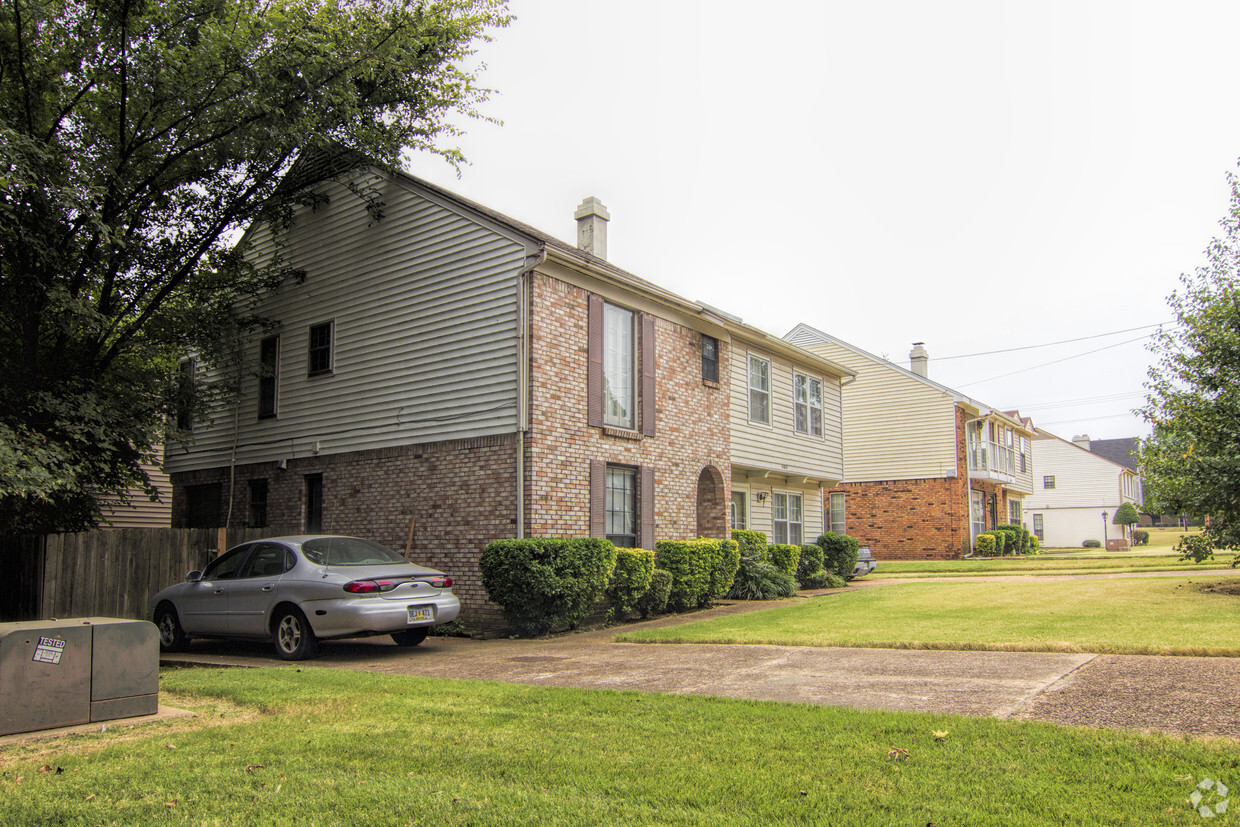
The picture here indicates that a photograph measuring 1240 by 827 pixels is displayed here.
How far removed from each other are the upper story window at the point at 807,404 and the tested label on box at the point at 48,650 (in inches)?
689

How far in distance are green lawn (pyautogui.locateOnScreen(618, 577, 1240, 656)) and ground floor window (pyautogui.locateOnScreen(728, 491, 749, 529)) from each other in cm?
334

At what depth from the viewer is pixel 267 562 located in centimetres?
1088

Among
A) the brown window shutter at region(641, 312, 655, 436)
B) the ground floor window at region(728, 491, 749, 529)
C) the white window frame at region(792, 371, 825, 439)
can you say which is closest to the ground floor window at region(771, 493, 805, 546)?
the ground floor window at region(728, 491, 749, 529)

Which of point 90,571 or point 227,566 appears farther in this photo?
point 90,571

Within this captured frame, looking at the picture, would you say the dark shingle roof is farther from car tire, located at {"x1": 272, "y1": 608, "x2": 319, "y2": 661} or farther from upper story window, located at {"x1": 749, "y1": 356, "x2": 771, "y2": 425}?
car tire, located at {"x1": 272, "y1": 608, "x2": 319, "y2": 661}

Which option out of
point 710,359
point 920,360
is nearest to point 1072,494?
point 920,360

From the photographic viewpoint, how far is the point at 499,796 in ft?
13.9

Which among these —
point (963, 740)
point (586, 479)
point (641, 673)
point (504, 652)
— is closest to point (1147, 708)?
point (963, 740)

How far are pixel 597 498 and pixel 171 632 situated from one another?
20.8ft

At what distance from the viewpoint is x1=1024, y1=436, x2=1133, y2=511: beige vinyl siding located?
54.3 meters

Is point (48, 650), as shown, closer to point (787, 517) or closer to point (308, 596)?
point (308, 596)

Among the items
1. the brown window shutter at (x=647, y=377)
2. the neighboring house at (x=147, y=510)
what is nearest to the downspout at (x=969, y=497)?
the brown window shutter at (x=647, y=377)

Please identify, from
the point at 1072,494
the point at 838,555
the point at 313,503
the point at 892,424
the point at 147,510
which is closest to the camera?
the point at 313,503

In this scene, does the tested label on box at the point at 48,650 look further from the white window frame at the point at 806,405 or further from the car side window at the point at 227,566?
the white window frame at the point at 806,405
